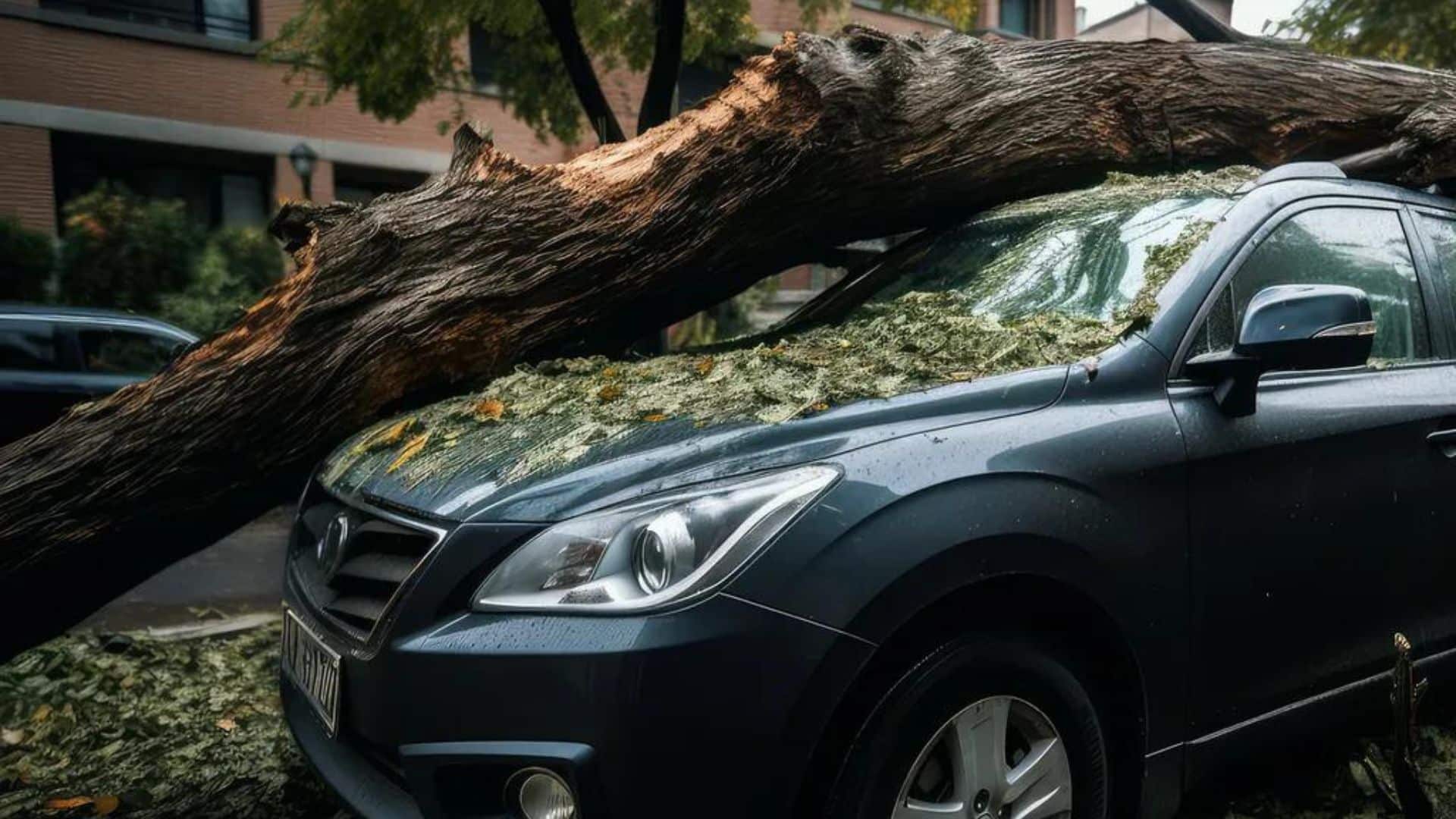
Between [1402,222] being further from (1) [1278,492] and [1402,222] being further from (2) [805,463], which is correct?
(2) [805,463]

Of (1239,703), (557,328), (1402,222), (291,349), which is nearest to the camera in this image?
(1239,703)

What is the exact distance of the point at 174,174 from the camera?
15.6m

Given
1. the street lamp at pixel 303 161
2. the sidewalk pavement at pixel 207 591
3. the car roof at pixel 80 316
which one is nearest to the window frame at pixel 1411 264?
the sidewalk pavement at pixel 207 591

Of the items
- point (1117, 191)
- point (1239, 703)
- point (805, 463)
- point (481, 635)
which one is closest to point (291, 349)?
point (481, 635)

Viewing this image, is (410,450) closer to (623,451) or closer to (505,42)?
(623,451)

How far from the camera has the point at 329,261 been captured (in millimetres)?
3629

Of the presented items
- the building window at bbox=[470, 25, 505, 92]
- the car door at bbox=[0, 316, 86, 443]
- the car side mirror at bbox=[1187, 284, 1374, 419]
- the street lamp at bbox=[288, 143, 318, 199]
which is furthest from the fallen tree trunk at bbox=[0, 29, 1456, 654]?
the building window at bbox=[470, 25, 505, 92]

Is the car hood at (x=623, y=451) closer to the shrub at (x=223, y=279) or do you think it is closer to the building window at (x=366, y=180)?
the shrub at (x=223, y=279)

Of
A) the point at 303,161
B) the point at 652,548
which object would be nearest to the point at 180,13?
the point at 303,161

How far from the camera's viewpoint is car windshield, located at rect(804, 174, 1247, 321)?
2867mm

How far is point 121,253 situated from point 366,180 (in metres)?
4.64

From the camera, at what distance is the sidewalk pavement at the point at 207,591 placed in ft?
18.4

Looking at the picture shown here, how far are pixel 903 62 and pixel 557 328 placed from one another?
5.30ft

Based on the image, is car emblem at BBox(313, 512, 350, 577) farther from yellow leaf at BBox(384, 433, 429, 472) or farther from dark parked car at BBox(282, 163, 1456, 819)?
yellow leaf at BBox(384, 433, 429, 472)
